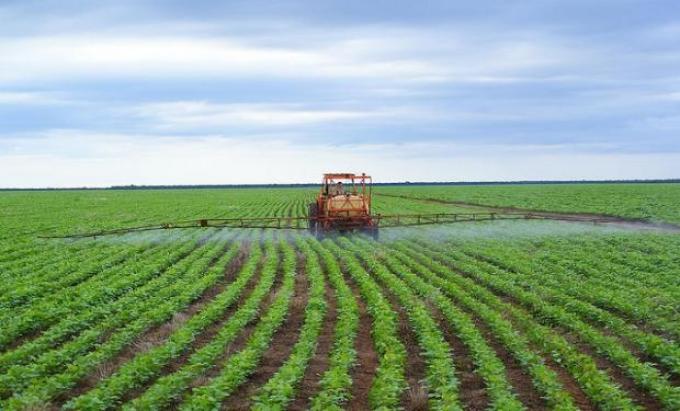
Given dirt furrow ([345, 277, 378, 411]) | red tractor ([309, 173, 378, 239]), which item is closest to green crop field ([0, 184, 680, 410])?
dirt furrow ([345, 277, 378, 411])

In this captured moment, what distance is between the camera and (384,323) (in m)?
11.4

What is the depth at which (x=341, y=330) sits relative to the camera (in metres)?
11.1

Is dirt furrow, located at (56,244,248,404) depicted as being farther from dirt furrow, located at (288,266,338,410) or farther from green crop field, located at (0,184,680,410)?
dirt furrow, located at (288,266,338,410)

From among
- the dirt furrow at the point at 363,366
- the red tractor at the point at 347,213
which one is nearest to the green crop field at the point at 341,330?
the dirt furrow at the point at 363,366

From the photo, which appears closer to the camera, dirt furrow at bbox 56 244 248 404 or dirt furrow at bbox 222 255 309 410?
dirt furrow at bbox 222 255 309 410

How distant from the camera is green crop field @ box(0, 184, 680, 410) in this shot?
27.0ft

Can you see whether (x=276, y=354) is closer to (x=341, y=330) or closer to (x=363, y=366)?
(x=341, y=330)

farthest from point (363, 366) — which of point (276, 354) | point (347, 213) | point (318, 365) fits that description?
point (347, 213)

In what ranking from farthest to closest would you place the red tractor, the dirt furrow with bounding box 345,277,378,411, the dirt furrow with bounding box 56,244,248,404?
1. the red tractor
2. the dirt furrow with bounding box 56,244,248,404
3. the dirt furrow with bounding box 345,277,378,411

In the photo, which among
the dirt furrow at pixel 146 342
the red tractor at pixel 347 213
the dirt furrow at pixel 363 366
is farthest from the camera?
the red tractor at pixel 347 213

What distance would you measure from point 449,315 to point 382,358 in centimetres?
285

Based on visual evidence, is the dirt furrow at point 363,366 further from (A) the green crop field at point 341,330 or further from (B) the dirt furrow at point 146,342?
(B) the dirt furrow at point 146,342

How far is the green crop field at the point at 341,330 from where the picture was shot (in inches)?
324

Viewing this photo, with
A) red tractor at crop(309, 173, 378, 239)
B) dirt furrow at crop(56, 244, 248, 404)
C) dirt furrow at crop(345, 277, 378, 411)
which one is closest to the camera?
dirt furrow at crop(345, 277, 378, 411)
